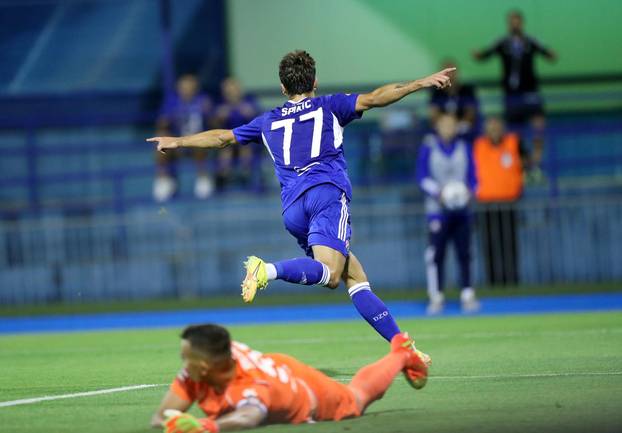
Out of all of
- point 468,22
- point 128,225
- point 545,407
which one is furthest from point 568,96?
point 545,407

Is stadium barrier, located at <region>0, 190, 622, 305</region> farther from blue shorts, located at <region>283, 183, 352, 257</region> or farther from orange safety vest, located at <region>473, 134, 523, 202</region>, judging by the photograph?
blue shorts, located at <region>283, 183, 352, 257</region>

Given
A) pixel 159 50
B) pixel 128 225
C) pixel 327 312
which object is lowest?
pixel 327 312

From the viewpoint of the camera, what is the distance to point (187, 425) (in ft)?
21.1

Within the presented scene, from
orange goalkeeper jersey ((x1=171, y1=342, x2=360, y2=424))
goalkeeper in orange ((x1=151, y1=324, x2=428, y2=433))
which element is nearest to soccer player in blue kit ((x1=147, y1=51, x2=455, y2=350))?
goalkeeper in orange ((x1=151, y1=324, x2=428, y2=433))

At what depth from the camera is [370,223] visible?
2127cm

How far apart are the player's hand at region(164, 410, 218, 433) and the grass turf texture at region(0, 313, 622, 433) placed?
2.41 feet

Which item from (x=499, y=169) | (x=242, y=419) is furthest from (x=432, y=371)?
(x=499, y=169)

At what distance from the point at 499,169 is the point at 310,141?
10.6m

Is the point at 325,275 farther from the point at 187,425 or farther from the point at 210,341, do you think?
the point at 187,425

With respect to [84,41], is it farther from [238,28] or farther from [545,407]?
[545,407]

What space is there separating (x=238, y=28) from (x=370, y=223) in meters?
6.50

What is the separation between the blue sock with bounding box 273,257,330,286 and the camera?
9.14m

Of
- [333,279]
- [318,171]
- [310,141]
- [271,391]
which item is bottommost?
[271,391]

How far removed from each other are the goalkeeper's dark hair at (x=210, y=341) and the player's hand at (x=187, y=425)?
0.35 meters
